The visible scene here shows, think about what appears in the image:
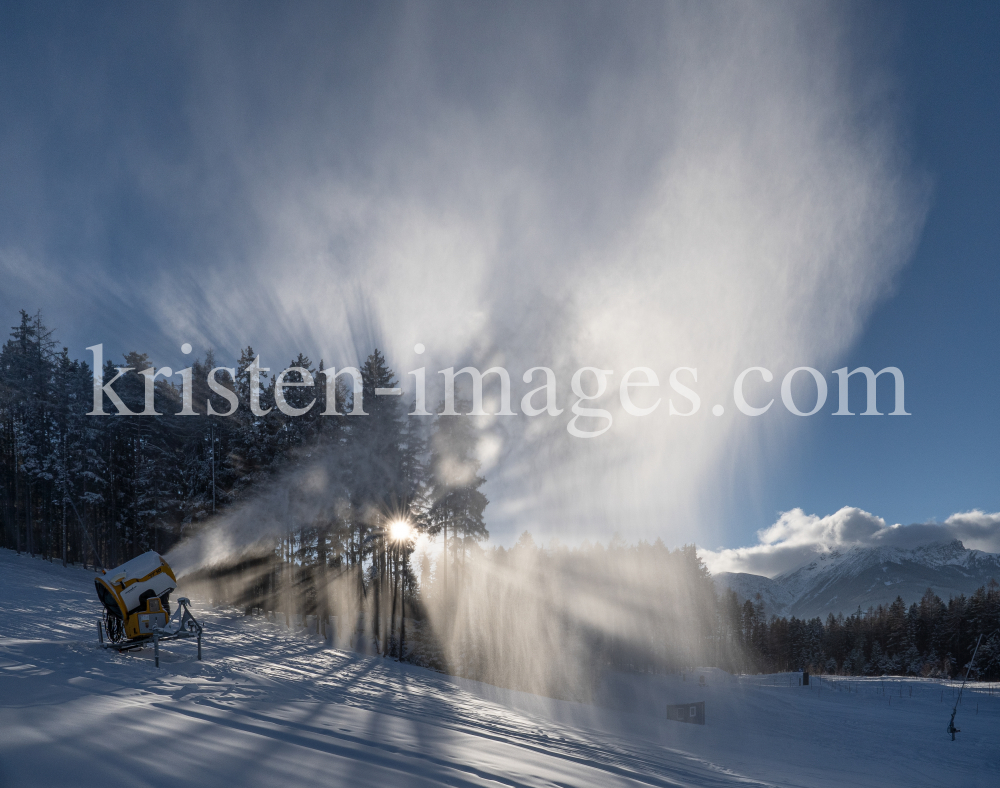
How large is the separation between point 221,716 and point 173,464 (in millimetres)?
37449

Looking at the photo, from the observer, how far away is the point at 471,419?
32.6 meters

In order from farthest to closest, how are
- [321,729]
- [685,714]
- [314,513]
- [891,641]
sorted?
[891,641] → [314,513] → [685,714] → [321,729]

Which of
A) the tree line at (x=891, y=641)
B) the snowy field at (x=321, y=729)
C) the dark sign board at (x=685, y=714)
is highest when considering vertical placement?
the snowy field at (x=321, y=729)

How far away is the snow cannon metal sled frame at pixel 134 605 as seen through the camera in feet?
41.4

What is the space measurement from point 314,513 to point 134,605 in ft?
57.5

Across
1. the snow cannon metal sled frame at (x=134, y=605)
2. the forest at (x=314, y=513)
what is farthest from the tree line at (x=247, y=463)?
the snow cannon metal sled frame at (x=134, y=605)

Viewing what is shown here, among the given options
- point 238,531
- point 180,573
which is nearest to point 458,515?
point 238,531

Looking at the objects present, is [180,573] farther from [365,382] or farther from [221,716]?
[221,716]

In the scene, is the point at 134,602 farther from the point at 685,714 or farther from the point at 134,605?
the point at 685,714

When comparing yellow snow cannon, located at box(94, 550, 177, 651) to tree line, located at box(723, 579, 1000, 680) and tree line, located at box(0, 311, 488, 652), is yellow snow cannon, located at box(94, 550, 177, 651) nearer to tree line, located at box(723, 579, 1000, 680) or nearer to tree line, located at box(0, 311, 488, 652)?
tree line, located at box(0, 311, 488, 652)

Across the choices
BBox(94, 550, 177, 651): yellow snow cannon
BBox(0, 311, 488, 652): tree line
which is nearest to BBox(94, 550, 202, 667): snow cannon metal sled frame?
BBox(94, 550, 177, 651): yellow snow cannon

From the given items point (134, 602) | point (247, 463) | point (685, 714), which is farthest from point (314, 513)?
point (685, 714)

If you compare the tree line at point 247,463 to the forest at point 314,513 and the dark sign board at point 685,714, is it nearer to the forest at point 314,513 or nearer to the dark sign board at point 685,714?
the forest at point 314,513

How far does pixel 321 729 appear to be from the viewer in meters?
6.88
